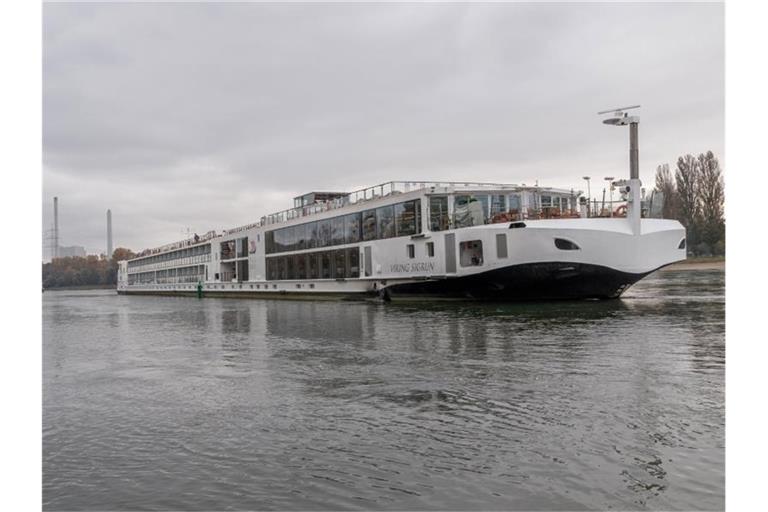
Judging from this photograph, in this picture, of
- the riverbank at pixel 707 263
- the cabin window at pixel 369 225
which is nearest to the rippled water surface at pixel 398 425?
the cabin window at pixel 369 225

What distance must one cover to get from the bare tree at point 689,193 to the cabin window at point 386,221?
4544 centimetres

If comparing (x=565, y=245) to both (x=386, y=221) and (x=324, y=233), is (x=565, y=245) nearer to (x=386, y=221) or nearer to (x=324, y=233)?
(x=386, y=221)

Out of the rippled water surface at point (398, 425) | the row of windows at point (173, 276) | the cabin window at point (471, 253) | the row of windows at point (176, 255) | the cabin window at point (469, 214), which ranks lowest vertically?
the rippled water surface at point (398, 425)

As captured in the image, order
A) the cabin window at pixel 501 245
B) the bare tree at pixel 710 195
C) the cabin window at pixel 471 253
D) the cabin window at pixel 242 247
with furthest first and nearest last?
the bare tree at pixel 710 195, the cabin window at pixel 242 247, the cabin window at pixel 471 253, the cabin window at pixel 501 245

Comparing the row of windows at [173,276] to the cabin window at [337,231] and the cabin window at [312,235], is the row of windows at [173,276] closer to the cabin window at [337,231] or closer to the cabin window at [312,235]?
the cabin window at [312,235]

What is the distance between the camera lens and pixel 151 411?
9.68 metres

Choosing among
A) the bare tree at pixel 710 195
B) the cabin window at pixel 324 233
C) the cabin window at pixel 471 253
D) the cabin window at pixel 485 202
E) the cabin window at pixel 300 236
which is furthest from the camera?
the bare tree at pixel 710 195

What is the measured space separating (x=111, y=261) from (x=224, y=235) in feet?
331

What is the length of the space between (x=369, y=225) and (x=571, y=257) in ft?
50.8

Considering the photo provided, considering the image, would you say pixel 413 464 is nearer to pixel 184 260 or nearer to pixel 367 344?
pixel 367 344

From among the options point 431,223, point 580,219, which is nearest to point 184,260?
point 431,223

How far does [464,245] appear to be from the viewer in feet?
103

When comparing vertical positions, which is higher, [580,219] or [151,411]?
[580,219]

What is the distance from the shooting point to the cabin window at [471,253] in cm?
3036
